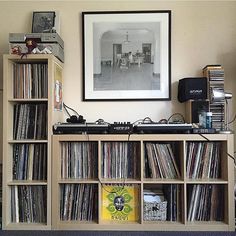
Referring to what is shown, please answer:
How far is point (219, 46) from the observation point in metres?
2.45

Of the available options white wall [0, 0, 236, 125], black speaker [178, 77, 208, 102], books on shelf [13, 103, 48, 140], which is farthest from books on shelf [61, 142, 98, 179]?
black speaker [178, 77, 208, 102]

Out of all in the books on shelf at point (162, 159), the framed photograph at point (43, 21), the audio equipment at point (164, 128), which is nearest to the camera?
the audio equipment at point (164, 128)

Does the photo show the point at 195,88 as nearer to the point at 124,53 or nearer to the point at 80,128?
the point at 124,53

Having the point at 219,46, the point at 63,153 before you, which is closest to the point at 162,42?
the point at 219,46

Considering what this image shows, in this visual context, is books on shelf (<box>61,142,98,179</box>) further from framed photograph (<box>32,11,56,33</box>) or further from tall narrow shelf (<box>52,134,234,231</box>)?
framed photograph (<box>32,11,56,33</box>)

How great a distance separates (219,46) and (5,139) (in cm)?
195

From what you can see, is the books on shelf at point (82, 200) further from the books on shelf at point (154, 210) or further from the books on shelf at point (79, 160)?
the books on shelf at point (154, 210)

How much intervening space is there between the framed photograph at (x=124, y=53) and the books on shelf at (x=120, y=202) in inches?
30.7

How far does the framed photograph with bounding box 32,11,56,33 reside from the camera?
2414 mm

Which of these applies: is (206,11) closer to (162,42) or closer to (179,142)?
(162,42)

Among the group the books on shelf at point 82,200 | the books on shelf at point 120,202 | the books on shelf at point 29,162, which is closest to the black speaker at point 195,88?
the books on shelf at point 120,202

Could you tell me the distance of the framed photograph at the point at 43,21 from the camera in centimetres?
241

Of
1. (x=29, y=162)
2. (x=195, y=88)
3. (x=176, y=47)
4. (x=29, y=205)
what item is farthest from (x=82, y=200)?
(x=176, y=47)

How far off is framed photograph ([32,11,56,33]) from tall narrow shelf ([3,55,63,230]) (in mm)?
405
